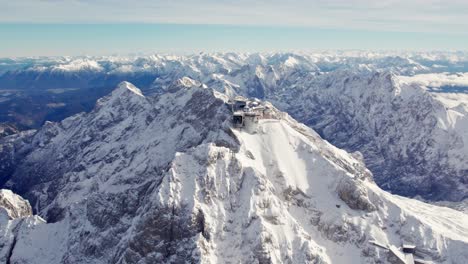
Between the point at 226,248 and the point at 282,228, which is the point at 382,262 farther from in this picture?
the point at 226,248

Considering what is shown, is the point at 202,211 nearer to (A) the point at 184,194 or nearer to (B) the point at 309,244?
(A) the point at 184,194

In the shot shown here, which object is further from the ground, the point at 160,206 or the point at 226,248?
the point at 160,206

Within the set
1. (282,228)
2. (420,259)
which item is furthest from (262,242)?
(420,259)

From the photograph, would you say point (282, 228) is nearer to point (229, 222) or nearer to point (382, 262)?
point (229, 222)

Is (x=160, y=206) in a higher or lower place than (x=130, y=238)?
higher

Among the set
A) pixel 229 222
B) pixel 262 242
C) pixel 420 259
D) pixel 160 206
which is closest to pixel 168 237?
pixel 160 206

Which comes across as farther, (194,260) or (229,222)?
(229,222)

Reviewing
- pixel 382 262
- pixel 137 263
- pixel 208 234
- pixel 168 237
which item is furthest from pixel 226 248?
pixel 382 262

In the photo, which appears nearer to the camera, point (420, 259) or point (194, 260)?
point (194, 260)
